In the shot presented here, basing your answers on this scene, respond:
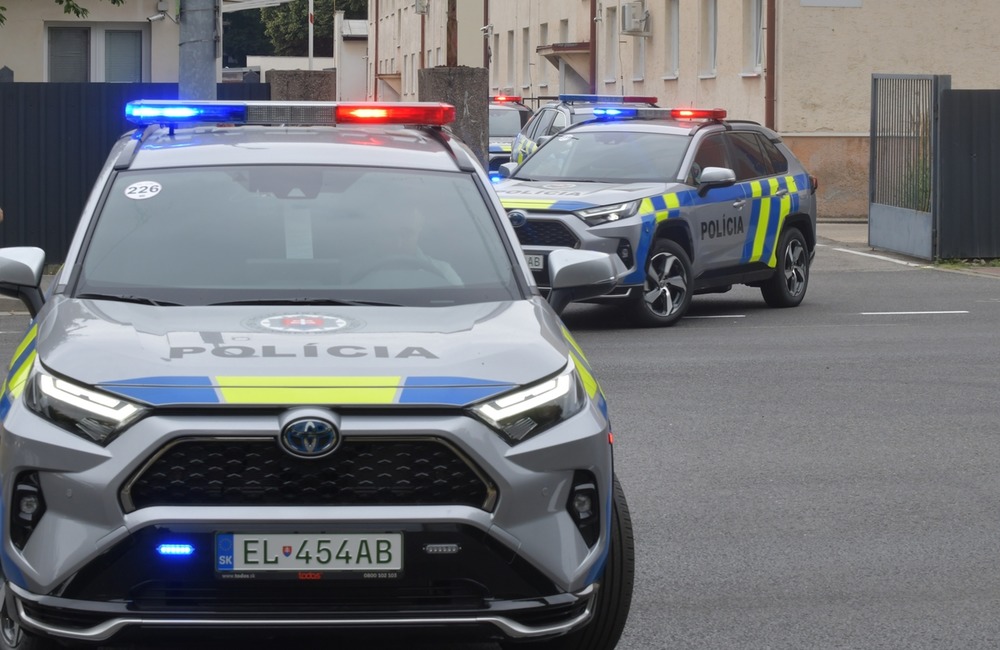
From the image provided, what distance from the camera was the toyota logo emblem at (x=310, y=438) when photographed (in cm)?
411

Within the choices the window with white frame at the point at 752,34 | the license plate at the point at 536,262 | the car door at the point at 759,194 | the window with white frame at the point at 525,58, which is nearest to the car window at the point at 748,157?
the car door at the point at 759,194

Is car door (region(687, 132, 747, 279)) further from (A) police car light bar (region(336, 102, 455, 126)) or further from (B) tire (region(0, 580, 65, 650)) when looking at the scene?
(B) tire (region(0, 580, 65, 650))

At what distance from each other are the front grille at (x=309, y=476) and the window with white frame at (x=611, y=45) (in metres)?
36.2

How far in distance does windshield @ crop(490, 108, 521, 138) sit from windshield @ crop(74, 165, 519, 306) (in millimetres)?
24833

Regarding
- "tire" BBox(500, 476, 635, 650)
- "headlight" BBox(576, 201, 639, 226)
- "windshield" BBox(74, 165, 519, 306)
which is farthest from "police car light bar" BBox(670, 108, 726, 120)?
"tire" BBox(500, 476, 635, 650)

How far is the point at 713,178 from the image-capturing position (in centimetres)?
1409

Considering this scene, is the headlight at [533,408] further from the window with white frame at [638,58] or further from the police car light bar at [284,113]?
the window with white frame at [638,58]

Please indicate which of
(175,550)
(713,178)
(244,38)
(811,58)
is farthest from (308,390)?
(244,38)

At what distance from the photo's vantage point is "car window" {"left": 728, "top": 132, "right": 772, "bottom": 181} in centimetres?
1495

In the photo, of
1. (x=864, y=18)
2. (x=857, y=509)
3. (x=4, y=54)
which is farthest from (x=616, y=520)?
(x=864, y=18)

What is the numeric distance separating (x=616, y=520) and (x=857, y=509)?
2.84 m

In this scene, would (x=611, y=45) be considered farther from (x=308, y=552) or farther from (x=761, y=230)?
(x=308, y=552)

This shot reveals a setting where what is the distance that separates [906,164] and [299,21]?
88032 mm

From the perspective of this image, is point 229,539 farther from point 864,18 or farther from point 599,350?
point 864,18
